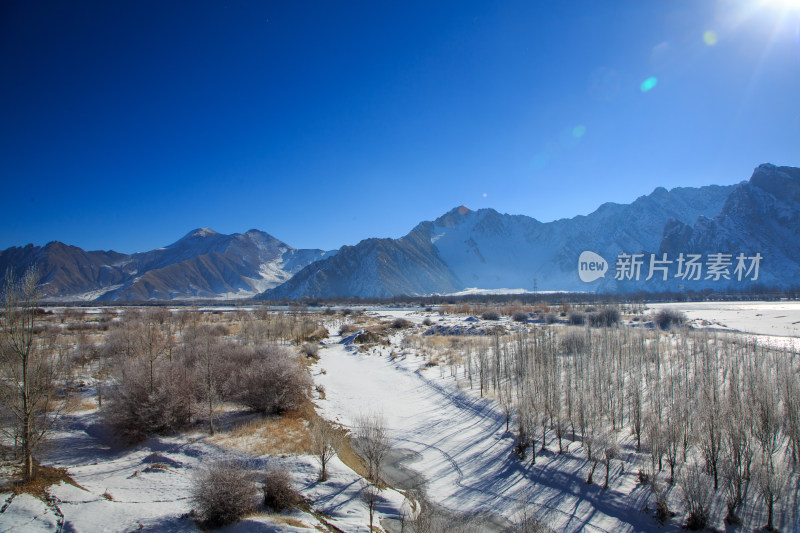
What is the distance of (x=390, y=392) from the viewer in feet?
87.1

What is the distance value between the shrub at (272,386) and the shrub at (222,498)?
9.29 m

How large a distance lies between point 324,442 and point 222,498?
4.70 metres

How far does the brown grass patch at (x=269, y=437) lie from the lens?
15.7m

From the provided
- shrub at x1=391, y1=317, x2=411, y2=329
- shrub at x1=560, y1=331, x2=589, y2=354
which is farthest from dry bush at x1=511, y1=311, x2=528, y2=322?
shrub at x1=560, y1=331, x2=589, y2=354

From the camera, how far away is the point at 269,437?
1698cm

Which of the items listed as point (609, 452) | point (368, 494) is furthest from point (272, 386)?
point (609, 452)

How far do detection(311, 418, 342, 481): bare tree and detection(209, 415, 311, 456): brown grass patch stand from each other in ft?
1.48

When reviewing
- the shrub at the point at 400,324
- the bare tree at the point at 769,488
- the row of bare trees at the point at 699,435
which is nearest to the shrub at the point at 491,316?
the shrub at the point at 400,324

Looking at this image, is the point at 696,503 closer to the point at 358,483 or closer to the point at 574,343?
the point at 358,483

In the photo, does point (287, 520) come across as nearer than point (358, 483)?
Yes

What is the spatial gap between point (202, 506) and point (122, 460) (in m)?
6.81

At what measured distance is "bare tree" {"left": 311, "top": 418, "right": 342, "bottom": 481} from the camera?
541 inches

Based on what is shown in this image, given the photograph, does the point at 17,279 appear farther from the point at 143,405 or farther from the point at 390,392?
the point at 390,392

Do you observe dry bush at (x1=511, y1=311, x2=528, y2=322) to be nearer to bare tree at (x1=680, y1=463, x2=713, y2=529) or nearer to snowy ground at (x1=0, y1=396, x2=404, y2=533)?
bare tree at (x1=680, y1=463, x2=713, y2=529)
